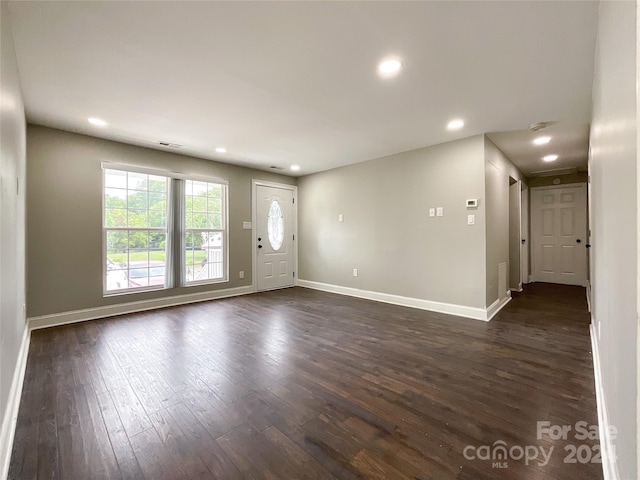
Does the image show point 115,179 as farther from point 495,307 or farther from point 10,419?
point 495,307

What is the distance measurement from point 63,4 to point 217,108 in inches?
53.5

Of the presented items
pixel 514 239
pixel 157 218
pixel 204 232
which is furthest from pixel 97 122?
pixel 514 239

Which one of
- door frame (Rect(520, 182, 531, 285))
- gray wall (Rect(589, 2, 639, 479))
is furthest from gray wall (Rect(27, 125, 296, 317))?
door frame (Rect(520, 182, 531, 285))

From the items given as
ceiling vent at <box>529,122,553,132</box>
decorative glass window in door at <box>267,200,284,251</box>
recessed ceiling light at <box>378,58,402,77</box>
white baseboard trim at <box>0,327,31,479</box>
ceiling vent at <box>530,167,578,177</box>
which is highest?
ceiling vent at <box>530,167,578,177</box>

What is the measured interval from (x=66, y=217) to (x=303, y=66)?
143 inches

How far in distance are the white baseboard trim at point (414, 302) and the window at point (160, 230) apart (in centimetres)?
219

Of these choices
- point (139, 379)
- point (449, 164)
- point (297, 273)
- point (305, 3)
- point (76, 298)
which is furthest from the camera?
point (297, 273)

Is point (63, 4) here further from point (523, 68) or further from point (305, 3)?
point (523, 68)

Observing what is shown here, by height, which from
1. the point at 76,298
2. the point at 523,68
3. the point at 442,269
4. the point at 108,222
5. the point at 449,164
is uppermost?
the point at 523,68

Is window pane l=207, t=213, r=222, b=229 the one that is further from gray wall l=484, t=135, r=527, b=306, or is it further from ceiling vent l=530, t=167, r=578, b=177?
ceiling vent l=530, t=167, r=578, b=177

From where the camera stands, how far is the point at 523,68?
219 cm

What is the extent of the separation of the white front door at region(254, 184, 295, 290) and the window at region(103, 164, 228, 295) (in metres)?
0.76

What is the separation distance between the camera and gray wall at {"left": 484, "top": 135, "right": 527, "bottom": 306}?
3.72 metres

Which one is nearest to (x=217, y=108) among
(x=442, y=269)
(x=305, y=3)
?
(x=305, y=3)
